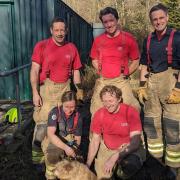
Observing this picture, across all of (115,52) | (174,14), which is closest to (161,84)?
(115,52)

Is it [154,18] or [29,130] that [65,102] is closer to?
[154,18]

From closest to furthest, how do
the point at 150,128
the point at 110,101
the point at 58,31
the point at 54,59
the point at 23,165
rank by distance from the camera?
the point at 110,101 → the point at 58,31 → the point at 54,59 → the point at 150,128 → the point at 23,165

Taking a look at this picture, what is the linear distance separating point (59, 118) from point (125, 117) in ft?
2.78

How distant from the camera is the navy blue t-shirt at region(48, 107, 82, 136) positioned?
457 centimetres

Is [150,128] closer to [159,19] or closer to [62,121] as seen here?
[62,121]

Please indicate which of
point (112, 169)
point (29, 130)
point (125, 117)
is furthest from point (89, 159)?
point (29, 130)

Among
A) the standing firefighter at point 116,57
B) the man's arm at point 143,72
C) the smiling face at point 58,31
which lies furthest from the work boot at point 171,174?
the smiling face at point 58,31

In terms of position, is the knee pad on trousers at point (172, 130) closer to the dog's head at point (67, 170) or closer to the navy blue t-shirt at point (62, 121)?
the navy blue t-shirt at point (62, 121)

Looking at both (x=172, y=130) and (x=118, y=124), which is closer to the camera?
(x=118, y=124)

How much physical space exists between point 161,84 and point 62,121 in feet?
4.60

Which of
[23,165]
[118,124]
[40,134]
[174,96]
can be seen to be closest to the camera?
[118,124]

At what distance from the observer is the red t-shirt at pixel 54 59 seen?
4812mm

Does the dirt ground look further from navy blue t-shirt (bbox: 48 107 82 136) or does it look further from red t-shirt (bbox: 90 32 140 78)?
red t-shirt (bbox: 90 32 140 78)

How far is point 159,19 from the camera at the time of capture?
182 inches
